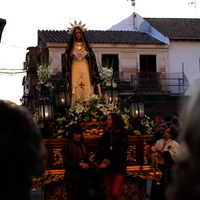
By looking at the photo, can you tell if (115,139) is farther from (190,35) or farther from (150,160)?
(190,35)

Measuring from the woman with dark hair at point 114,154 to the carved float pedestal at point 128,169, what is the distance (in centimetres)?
86

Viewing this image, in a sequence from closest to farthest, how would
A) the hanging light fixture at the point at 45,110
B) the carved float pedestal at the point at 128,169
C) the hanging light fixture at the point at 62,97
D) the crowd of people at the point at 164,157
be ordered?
the carved float pedestal at the point at 128,169 → the hanging light fixture at the point at 45,110 → the crowd of people at the point at 164,157 → the hanging light fixture at the point at 62,97

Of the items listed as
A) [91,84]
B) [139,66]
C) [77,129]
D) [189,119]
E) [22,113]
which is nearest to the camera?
[189,119]

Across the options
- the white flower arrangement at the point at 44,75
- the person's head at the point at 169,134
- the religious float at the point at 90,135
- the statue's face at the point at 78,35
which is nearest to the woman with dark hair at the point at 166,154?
the person's head at the point at 169,134

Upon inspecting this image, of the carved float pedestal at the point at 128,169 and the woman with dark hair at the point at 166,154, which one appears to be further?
the woman with dark hair at the point at 166,154

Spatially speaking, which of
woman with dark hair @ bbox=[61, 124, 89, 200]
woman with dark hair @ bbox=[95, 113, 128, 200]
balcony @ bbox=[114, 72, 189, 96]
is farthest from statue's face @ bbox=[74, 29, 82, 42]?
balcony @ bbox=[114, 72, 189, 96]

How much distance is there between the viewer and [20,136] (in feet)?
8.53

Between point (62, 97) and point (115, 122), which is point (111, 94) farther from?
point (115, 122)

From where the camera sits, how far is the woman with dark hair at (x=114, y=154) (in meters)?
10.0

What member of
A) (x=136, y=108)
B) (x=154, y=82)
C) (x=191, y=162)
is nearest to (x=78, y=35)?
(x=136, y=108)

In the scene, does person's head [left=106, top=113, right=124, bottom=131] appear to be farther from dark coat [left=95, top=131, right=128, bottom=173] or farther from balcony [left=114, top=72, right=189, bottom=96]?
balcony [left=114, top=72, right=189, bottom=96]

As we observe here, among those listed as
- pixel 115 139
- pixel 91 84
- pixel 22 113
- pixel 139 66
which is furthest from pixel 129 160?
pixel 139 66

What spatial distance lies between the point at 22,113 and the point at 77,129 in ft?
23.7

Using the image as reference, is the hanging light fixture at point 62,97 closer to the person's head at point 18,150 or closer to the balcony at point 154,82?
the person's head at point 18,150
